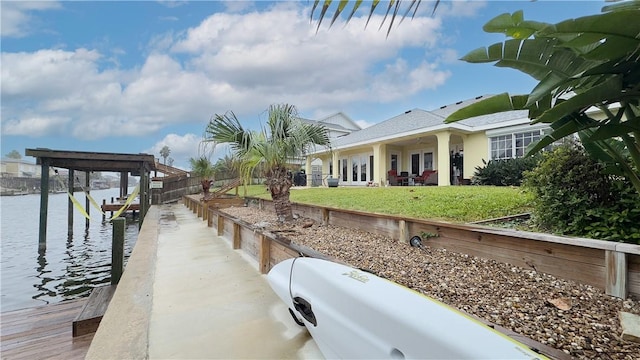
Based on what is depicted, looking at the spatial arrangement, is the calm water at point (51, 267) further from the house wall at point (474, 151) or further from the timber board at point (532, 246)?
the house wall at point (474, 151)

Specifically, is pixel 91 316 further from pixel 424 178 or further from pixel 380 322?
pixel 424 178

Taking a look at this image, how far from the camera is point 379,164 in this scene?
619 inches

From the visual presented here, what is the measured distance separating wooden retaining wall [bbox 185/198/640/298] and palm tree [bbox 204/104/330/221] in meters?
1.45

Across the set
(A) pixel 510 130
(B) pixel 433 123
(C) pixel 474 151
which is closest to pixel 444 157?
(C) pixel 474 151

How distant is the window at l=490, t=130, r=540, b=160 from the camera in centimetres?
1079

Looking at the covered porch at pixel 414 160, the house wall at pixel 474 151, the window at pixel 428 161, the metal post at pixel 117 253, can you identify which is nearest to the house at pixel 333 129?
the covered porch at pixel 414 160

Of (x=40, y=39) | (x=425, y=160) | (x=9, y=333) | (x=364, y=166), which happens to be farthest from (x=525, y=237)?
(x=40, y=39)

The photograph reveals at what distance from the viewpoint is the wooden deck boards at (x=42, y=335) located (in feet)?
11.3

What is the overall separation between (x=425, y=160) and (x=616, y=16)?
15.3 metres

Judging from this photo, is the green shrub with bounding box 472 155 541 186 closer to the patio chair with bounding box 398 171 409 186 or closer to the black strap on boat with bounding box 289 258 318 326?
the patio chair with bounding box 398 171 409 186

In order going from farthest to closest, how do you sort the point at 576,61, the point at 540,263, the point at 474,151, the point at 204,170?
1. the point at 204,170
2. the point at 474,151
3. the point at 540,263
4. the point at 576,61

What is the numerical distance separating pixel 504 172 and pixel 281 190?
7764mm

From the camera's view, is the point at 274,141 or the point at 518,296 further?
the point at 274,141

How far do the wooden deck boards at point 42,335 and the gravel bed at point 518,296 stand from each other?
328 cm
